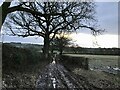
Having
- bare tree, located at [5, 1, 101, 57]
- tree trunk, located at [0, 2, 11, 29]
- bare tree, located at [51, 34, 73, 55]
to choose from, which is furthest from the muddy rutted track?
tree trunk, located at [0, 2, 11, 29]

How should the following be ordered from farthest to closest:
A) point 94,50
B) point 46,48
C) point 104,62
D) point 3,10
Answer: point 46,48 → point 3,10 → point 94,50 → point 104,62

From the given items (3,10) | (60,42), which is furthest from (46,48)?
(3,10)

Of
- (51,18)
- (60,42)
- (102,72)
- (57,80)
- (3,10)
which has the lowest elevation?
(57,80)

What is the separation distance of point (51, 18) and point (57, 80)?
1.45 m

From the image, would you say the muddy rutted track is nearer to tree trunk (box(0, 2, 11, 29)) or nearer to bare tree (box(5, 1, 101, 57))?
bare tree (box(5, 1, 101, 57))

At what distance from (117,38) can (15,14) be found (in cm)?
222

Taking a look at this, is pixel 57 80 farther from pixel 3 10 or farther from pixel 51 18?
pixel 3 10

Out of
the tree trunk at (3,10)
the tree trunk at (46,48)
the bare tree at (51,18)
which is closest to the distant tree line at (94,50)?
the tree trunk at (46,48)

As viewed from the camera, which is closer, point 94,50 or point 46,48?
point 94,50

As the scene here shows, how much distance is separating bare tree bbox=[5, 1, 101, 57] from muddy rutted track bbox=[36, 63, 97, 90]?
0.65m

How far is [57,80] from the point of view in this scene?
18.3 ft

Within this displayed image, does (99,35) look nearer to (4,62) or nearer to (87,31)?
(87,31)

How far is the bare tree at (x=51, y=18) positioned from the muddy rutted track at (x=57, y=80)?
65cm

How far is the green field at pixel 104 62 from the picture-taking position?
5.23m
